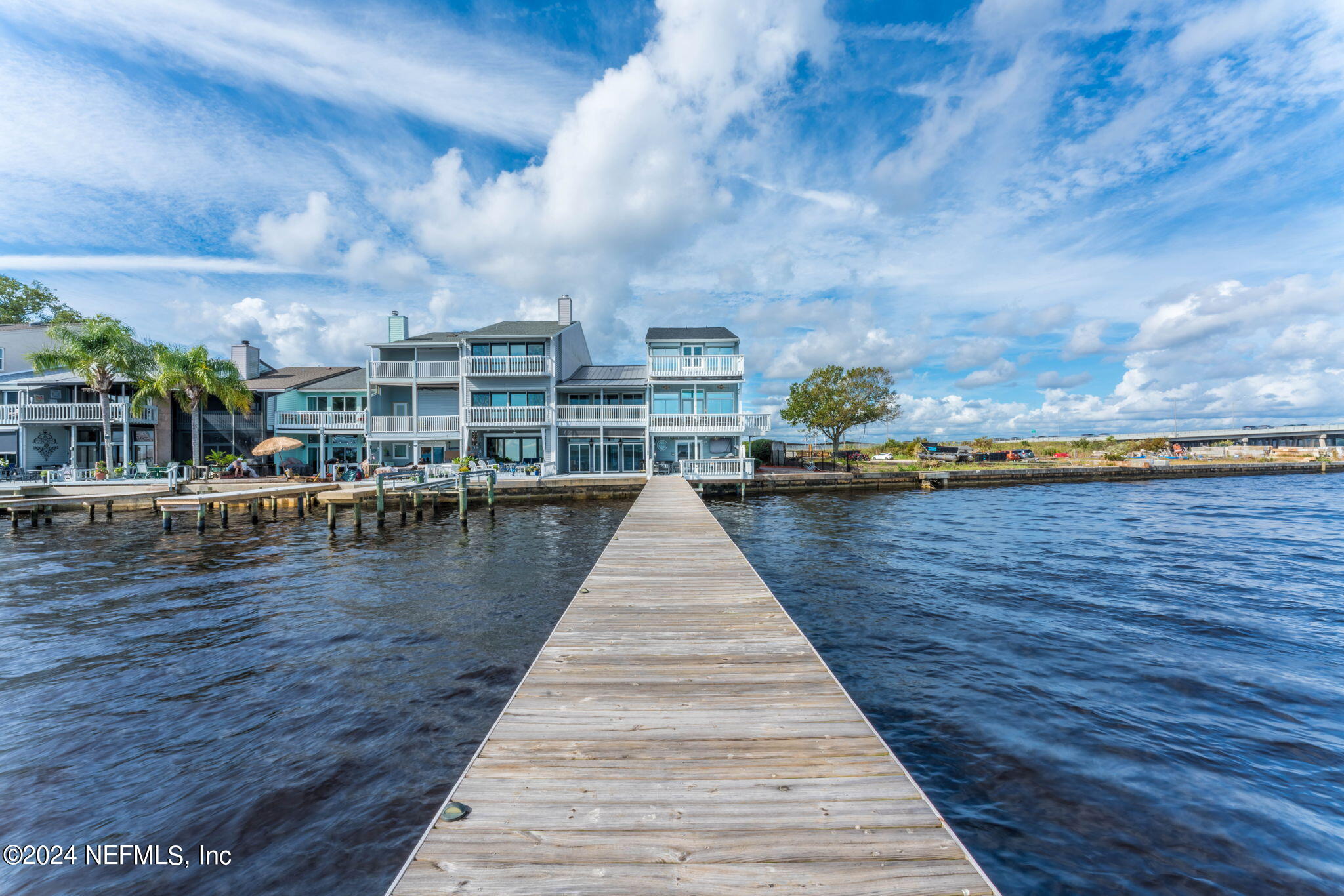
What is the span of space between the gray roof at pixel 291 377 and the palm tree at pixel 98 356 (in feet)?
18.0

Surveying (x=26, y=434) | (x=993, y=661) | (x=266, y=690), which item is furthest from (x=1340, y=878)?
(x=26, y=434)

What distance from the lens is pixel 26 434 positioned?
3077cm

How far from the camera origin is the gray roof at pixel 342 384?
32469 millimetres

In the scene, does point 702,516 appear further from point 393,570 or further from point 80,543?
point 80,543

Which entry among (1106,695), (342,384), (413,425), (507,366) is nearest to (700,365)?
(507,366)

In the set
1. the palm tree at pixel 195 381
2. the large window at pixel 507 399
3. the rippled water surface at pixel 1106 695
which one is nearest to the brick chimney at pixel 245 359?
the palm tree at pixel 195 381

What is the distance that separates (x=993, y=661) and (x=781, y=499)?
20.3 m

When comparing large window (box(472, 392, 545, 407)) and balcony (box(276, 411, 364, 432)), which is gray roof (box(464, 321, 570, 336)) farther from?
balcony (box(276, 411, 364, 432))

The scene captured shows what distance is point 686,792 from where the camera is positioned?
9.17 ft

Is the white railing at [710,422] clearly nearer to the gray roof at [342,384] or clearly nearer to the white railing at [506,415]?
the white railing at [506,415]

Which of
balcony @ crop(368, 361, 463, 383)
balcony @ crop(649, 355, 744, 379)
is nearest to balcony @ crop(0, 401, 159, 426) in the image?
balcony @ crop(368, 361, 463, 383)

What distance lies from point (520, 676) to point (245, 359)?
126 feet

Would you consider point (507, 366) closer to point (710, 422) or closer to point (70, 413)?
point (710, 422)

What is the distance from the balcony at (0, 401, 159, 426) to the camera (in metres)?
29.9
